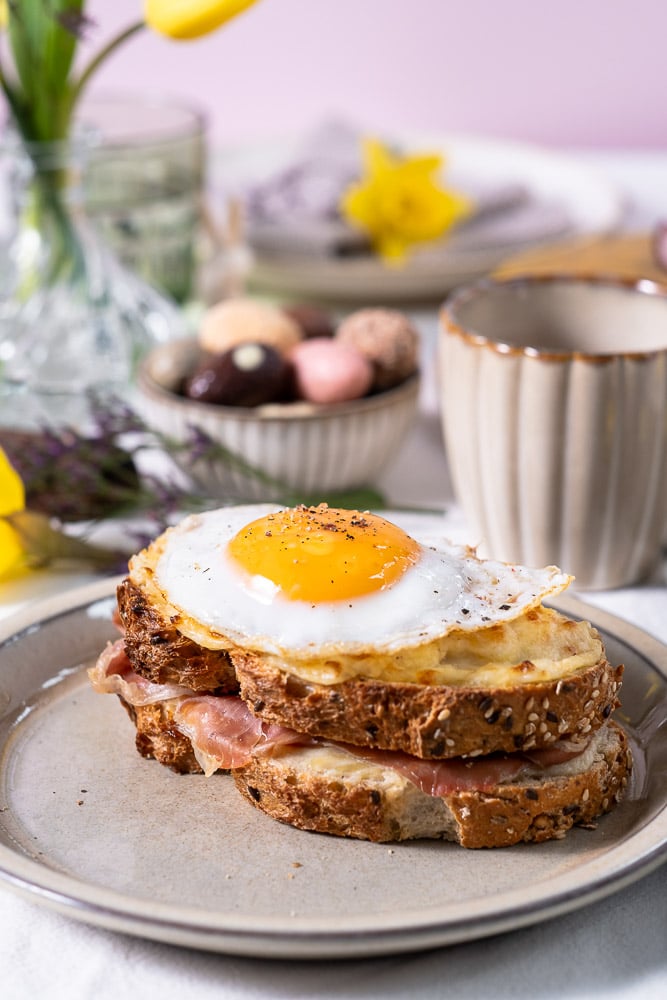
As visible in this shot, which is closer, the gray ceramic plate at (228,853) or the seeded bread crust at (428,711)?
the gray ceramic plate at (228,853)

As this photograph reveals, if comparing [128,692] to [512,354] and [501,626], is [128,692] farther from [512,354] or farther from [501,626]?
[512,354]

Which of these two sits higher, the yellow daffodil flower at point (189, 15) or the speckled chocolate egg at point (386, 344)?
the yellow daffodil flower at point (189, 15)

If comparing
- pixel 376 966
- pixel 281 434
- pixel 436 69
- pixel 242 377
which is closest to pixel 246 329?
pixel 242 377

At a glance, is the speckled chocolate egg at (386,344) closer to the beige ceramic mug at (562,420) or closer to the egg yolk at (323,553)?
the beige ceramic mug at (562,420)

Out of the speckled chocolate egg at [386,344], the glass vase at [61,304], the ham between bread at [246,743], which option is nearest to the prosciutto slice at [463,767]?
the ham between bread at [246,743]

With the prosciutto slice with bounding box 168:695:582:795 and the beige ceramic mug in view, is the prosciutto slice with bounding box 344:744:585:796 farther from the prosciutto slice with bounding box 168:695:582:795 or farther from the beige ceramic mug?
the beige ceramic mug

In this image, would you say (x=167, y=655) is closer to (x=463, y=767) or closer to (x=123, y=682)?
(x=123, y=682)

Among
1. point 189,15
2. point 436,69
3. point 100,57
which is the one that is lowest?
point 436,69
